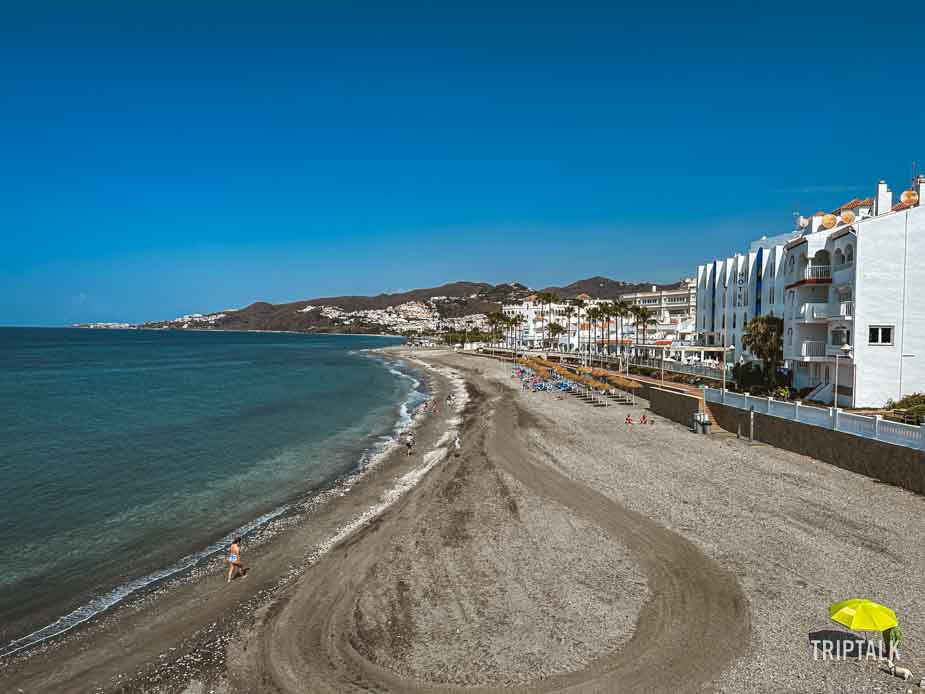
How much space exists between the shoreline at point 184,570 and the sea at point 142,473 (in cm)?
6

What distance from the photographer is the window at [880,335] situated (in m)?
24.7

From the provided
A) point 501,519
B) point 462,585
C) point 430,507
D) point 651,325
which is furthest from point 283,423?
point 651,325

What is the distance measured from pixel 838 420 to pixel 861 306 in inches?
285

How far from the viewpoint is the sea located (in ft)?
47.3

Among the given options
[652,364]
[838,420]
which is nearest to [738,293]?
[652,364]

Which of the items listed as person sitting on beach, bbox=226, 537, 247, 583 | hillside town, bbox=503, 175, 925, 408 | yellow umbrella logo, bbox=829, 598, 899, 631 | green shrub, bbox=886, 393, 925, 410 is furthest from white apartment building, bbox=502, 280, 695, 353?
yellow umbrella logo, bbox=829, 598, 899, 631

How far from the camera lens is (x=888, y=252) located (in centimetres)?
2478

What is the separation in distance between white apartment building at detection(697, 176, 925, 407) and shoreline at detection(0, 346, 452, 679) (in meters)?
21.5

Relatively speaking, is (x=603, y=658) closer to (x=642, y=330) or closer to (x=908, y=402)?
(x=908, y=402)

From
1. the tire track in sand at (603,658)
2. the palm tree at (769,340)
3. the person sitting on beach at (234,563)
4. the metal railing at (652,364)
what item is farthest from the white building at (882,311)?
the person sitting on beach at (234,563)

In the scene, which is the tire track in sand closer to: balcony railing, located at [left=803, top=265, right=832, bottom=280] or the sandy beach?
the sandy beach

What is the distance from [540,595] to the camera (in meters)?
12.1

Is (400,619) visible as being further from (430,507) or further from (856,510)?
(856,510)

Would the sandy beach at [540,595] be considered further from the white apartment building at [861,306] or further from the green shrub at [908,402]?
the white apartment building at [861,306]
